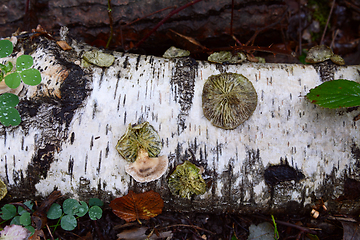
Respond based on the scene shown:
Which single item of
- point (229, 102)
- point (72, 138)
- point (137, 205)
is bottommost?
point (137, 205)

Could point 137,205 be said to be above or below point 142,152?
below

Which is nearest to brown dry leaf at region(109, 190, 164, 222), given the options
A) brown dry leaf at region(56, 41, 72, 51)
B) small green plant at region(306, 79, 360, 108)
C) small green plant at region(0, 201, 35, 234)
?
small green plant at region(0, 201, 35, 234)

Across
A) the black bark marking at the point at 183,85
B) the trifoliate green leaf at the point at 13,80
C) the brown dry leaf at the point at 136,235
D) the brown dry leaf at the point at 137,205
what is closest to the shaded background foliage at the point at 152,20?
the black bark marking at the point at 183,85

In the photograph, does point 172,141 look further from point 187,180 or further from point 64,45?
point 64,45

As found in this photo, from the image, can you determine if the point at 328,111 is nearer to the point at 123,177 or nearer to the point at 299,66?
the point at 299,66

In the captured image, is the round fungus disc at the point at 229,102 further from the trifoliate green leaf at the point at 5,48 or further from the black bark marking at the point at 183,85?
the trifoliate green leaf at the point at 5,48

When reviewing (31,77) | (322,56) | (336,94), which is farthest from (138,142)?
(322,56)

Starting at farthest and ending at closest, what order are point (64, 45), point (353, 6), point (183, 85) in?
point (353, 6)
point (64, 45)
point (183, 85)
